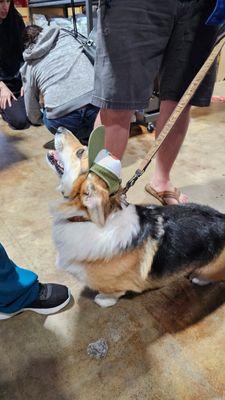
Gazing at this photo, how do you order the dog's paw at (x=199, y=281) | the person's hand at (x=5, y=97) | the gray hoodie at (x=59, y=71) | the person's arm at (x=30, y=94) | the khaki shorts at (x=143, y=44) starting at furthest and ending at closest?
the person's hand at (x=5, y=97), the person's arm at (x=30, y=94), the gray hoodie at (x=59, y=71), the dog's paw at (x=199, y=281), the khaki shorts at (x=143, y=44)

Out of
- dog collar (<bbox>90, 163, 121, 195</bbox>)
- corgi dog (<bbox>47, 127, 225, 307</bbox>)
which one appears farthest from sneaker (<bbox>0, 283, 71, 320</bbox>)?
dog collar (<bbox>90, 163, 121, 195</bbox>)

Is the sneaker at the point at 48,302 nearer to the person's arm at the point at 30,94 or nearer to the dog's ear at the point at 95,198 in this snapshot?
the dog's ear at the point at 95,198

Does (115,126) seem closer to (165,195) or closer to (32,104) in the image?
(165,195)

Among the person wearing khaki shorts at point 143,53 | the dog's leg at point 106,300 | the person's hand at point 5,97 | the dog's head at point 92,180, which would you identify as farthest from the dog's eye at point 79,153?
the person's hand at point 5,97

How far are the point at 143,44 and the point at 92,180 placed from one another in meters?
0.75

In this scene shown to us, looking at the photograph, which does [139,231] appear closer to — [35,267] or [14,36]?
[35,267]

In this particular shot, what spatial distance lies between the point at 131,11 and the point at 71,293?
1.28 meters

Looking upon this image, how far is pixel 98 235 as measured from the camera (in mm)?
1185

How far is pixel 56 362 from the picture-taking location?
4.02ft

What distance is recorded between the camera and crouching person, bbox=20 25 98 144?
2.44 metres

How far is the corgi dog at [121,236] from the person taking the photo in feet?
3.74

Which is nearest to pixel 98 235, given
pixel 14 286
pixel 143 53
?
pixel 14 286

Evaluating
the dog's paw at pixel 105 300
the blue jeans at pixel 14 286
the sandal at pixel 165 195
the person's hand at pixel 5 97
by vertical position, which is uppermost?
the person's hand at pixel 5 97

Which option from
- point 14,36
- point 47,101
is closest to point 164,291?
point 47,101
